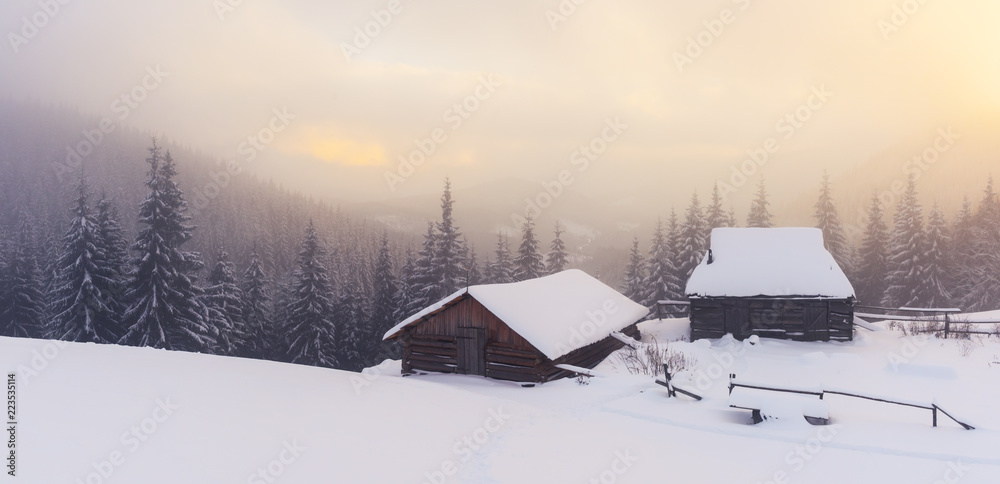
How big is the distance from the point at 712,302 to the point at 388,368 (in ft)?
53.0

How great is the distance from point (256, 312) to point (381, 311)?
1059 centimetres

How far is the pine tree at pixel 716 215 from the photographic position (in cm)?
4656

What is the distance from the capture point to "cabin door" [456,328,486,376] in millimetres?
20312

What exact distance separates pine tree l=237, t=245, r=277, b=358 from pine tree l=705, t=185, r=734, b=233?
39.7 metres

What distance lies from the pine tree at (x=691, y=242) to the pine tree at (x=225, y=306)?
35487 millimetres

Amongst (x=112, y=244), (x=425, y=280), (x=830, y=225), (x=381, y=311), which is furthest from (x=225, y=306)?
(x=830, y=225)

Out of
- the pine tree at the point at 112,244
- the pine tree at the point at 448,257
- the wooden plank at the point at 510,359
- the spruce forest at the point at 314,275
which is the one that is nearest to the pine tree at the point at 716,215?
the spruce forest at the point at 314,275

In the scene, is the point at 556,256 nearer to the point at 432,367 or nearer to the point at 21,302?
the point at 432,367

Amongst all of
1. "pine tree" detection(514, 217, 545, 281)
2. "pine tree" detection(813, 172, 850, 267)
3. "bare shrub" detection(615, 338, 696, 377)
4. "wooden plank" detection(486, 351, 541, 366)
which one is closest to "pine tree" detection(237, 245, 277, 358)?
"pine tree" detection(514, 217, 545, 281)

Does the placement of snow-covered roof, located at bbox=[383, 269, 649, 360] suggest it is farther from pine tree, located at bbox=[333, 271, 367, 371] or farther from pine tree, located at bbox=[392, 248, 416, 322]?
pine tree, located at bbox=[333, 271, 367, 371]

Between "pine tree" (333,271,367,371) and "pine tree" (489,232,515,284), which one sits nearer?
"pine tree" (333,271,367,371)

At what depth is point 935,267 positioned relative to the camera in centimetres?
4112

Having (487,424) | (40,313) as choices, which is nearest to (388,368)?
(487,424)

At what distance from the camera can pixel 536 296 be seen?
23078mm
